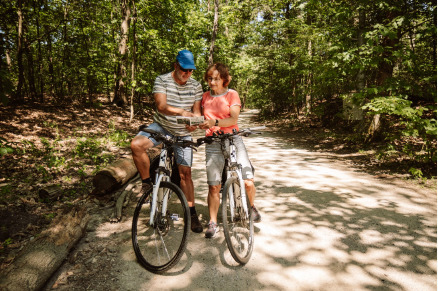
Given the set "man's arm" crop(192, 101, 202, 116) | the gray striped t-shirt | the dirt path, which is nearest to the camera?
the dirt path

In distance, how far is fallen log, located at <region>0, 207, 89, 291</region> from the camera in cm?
215

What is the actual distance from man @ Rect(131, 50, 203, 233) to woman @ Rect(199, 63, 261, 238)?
0.21 m

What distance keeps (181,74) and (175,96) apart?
0.30 metres

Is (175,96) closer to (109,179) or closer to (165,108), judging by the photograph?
(165,108)

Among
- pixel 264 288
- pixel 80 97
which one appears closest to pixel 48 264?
pixel 264 288

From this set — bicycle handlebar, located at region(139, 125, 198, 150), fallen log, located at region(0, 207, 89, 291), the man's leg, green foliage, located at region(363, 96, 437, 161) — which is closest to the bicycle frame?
bicycle handlebar, located at region(139, 125, 198, 150)

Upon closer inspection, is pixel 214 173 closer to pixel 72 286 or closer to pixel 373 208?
pixel 72 286

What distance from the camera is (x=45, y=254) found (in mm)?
2500

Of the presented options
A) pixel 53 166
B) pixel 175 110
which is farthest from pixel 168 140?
pixel 53 166

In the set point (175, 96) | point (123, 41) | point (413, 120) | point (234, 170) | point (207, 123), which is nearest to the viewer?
point (207, 123)

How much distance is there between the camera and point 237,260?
2752 mm

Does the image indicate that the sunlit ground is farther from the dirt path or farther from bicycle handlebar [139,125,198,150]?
bicycle handlebar [139,125,198,150]

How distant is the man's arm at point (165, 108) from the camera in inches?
121

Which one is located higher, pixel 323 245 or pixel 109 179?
pixel 109 179
